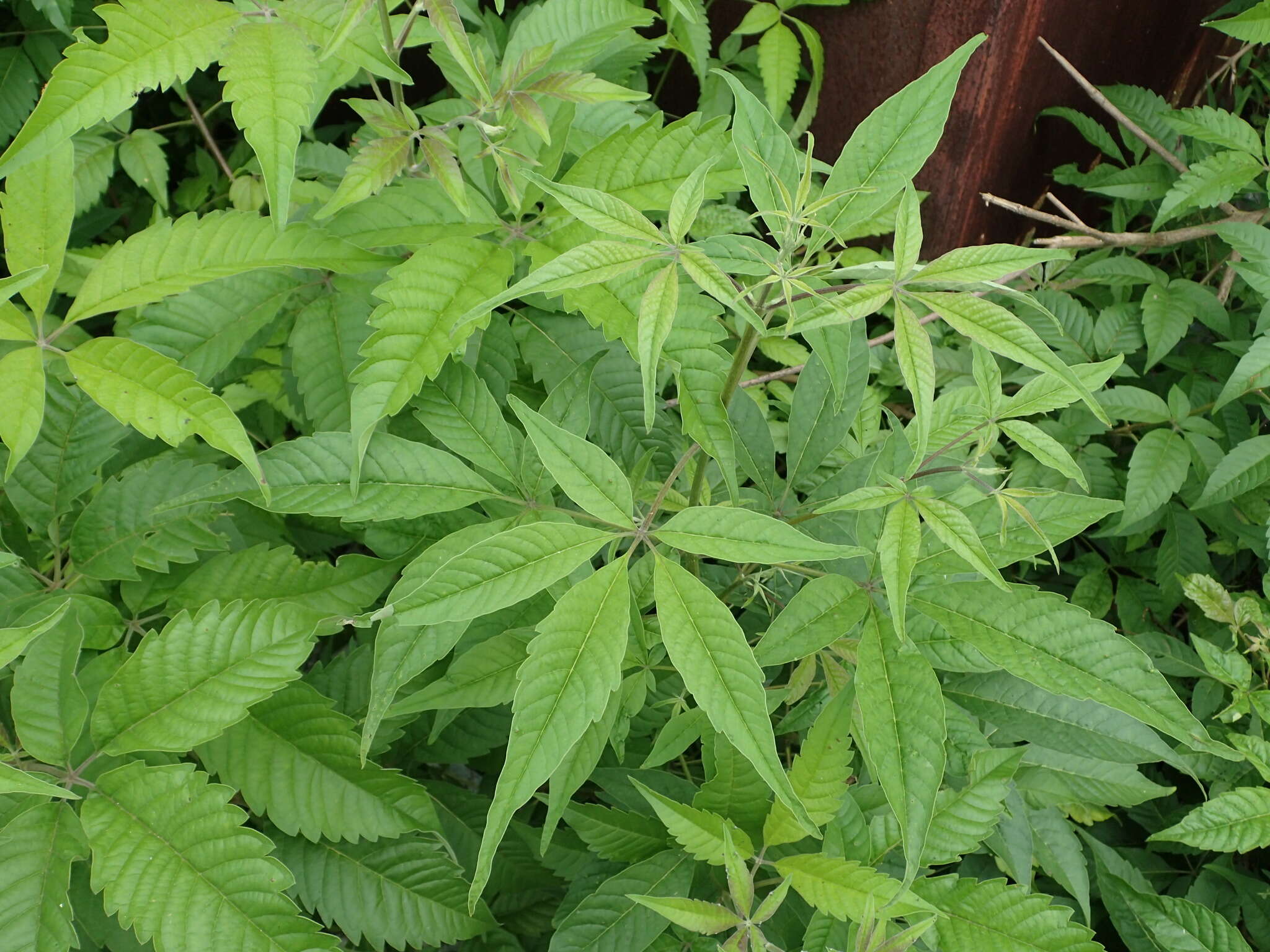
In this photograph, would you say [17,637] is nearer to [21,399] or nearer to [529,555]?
[21,399]

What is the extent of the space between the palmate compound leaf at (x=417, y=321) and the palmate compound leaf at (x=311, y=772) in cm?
42

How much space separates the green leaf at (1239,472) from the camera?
5.93 feet

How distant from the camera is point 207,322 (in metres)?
1.26

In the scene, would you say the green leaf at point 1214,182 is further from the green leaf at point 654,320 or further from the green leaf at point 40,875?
the green leaf at point 40,875

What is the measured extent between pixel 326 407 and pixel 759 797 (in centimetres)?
79

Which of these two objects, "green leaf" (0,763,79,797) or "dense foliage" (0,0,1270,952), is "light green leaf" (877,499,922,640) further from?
"green leaf" (0,763,79,797)

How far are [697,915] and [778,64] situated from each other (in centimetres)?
173

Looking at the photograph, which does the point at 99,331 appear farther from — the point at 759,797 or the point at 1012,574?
the point at 1012,574

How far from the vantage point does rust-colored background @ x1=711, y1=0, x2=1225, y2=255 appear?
197 cm

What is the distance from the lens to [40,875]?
1.00 meters

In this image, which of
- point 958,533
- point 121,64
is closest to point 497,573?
point 958,533

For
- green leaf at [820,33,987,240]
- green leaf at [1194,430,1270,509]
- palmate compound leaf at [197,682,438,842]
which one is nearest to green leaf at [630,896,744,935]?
palmate compound leaf at [197,682,438,842]

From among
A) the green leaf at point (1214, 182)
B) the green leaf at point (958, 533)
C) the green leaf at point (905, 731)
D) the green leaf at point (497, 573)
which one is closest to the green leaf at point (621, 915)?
the green leaf at point (905, 731)

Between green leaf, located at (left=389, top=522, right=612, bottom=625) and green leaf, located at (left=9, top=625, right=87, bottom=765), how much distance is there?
0.40m
